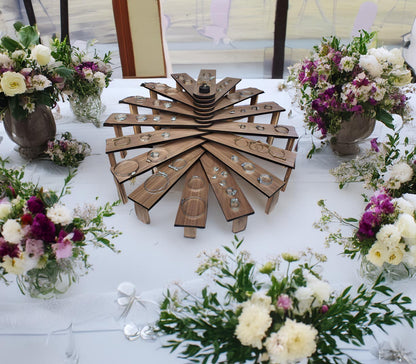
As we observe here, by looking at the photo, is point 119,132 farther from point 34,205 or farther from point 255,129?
point 34,205

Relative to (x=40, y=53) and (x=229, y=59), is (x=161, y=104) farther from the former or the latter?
(x=229, y=59)

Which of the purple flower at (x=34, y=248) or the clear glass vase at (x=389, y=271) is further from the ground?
the purple flower at (x=34, y=248)

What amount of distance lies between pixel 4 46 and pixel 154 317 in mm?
1263

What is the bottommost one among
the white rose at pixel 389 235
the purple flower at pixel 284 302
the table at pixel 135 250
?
the table at pixel 135 250

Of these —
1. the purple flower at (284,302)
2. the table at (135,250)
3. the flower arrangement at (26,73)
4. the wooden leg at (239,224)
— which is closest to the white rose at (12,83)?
the flower arrangement at (26,73)

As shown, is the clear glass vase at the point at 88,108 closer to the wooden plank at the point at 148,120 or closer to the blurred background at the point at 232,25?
the wooden plank at the point at 148,120

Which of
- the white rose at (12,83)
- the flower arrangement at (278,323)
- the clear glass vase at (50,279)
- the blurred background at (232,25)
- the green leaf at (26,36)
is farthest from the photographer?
the blurred background at (232,25)

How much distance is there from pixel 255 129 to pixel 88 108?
93cm

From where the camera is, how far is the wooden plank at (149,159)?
5.09 ft

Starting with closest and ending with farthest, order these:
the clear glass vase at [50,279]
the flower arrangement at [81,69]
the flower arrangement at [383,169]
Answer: the clear glass vase at [50,279] < the flower arrangement at [383,169] < the flower arrangement at [81,69]

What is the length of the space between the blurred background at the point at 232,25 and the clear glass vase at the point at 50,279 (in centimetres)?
287

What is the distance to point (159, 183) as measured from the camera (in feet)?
5.00

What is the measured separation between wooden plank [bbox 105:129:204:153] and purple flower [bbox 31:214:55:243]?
2.33 ft

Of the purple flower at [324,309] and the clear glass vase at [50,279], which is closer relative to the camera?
the purple flower at [324,309]
